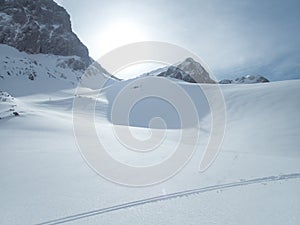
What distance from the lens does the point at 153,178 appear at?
699cm

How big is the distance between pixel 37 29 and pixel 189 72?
158ft

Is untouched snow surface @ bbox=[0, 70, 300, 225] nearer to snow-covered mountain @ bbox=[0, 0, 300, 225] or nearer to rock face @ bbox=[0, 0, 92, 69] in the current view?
snow-covered mountain @ bbox=[0, 0, 300, 225]

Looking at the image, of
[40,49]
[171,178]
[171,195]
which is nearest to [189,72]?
[40,49]

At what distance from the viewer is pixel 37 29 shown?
62.8m

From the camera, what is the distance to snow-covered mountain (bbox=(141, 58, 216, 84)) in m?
80.1

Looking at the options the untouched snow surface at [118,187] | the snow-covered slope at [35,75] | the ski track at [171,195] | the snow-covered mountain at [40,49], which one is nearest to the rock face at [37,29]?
the snow-covered mountain at [40,49]

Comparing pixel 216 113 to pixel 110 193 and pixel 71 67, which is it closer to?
pixel 110 193

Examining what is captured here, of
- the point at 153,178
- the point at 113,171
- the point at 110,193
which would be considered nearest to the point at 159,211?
the point at 110,193

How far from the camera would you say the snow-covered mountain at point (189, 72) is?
8006cm

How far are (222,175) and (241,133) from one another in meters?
9.87

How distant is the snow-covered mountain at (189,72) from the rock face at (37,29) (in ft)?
87.0

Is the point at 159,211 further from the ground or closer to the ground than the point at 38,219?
further from the ground

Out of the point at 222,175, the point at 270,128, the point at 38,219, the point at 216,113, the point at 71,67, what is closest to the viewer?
the point at 38,219

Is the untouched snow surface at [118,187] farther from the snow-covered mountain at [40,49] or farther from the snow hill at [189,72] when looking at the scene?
the snow hill at [189,72]
